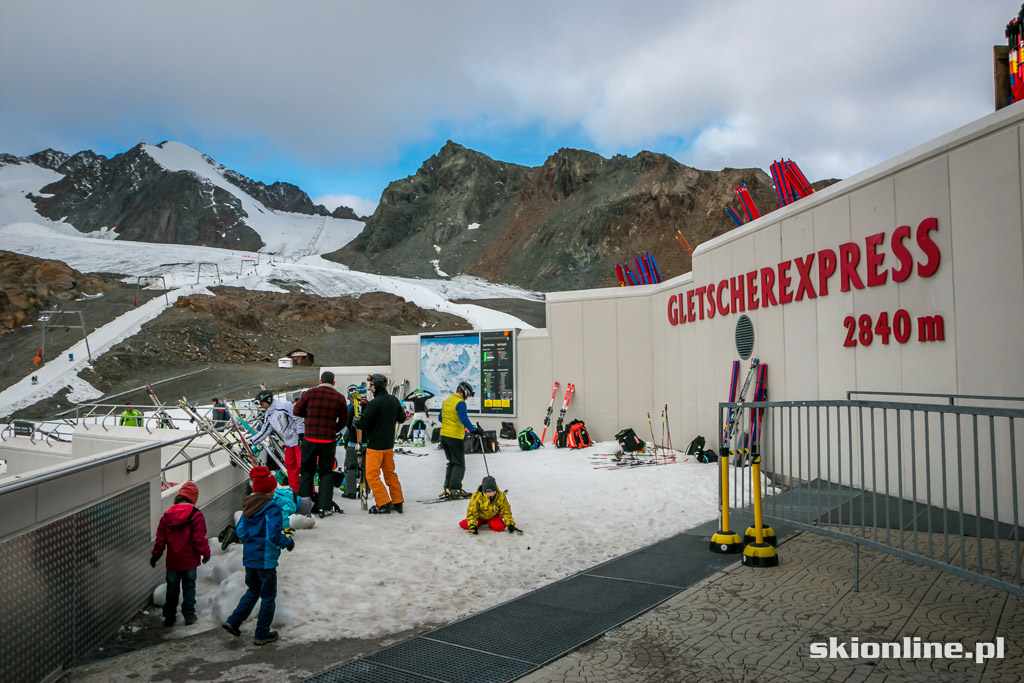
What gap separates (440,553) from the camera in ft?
22.0

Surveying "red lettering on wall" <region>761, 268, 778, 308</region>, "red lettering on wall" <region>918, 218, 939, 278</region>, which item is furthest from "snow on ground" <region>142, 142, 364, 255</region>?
"red lettering on wall" <region>918, 218, 939, 278</region>

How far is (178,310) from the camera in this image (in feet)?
153

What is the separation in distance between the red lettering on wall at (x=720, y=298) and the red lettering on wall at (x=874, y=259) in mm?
3637

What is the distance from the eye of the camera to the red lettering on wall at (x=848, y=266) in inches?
335

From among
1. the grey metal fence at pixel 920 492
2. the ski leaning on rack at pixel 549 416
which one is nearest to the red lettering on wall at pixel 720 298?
the grey metal fence at pixel 920 492

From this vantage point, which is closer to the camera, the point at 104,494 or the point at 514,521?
the point at 104,494

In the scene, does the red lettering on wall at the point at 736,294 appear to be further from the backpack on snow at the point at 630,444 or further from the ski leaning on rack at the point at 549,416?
the ski leaning on rack at the point at 549,416

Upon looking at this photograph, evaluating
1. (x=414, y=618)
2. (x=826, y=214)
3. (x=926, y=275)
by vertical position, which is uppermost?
(x=826, y=214)

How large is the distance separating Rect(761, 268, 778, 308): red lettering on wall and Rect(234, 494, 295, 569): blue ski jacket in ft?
27.4

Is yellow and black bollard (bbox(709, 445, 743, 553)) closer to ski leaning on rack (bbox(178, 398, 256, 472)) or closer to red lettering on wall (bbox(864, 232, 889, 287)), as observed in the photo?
red lettering on wall (bbox(864, 232, 889, 287))

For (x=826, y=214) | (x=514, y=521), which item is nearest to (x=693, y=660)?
(x=514, y=521)

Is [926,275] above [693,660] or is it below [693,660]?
above

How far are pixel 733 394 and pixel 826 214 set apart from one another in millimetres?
3588

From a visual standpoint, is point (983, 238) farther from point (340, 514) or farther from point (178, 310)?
point (178, 310)
